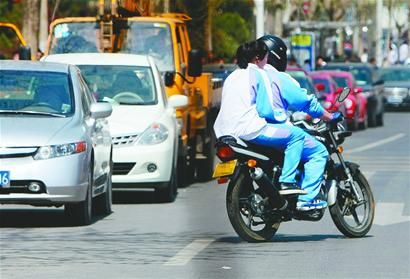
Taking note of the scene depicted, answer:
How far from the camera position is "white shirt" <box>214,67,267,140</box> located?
13.0 metres

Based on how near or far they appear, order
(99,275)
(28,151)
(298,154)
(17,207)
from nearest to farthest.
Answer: (99,275) < (298,154) < (28,151) < (17,207)

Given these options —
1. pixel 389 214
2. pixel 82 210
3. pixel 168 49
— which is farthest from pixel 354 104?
pixel 82 210

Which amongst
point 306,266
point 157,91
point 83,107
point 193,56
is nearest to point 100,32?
point 193,56

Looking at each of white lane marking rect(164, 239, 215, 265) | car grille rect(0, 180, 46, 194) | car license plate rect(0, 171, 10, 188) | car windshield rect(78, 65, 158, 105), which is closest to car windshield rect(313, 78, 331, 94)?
car windshield rect(78, 65, 158, 105)

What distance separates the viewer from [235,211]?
1304cm

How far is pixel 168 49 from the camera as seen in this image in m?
21.3

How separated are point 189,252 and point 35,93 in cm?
337

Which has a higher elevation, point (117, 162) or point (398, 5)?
point (117, 162)

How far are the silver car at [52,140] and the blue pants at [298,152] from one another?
2.16m

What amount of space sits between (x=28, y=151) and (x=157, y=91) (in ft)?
15.2

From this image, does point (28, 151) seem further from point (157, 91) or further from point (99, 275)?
point (157, 91)

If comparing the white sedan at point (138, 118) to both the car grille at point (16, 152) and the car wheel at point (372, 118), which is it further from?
the car wheel at point (372, 118)

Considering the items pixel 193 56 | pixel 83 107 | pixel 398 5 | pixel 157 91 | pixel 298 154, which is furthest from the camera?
pixel 398 5

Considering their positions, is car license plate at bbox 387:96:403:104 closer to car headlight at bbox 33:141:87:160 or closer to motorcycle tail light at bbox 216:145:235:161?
car headlight at bbox 33:141:87:160
